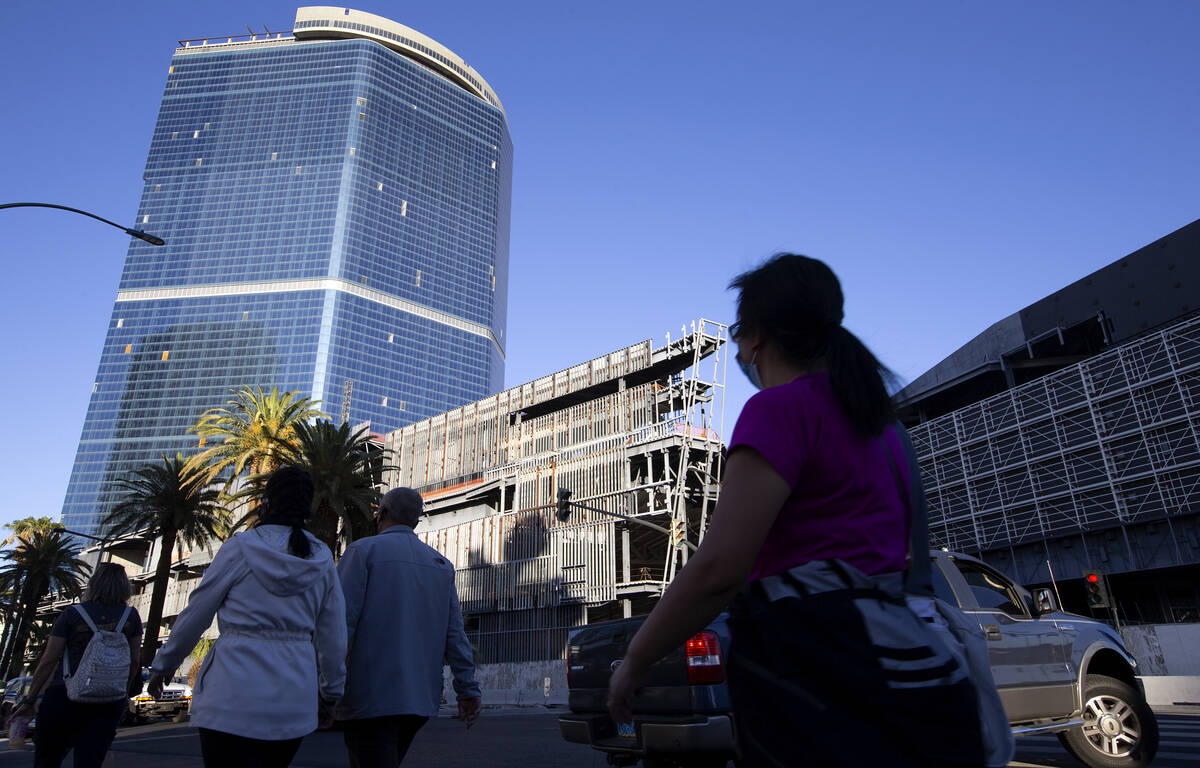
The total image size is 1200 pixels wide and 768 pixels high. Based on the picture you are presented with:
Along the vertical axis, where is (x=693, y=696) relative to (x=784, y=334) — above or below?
below

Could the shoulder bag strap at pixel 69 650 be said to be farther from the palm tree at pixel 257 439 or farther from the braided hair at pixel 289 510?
the palm tree at pixel 257 439

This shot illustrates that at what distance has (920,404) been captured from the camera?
52.9 meters

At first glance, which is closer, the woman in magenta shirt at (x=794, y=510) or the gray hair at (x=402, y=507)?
the woman in magenta shirt at (x=794, y=510)

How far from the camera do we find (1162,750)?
6586 mm

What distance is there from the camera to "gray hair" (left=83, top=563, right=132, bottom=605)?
5.77 meters

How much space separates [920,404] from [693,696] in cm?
5302

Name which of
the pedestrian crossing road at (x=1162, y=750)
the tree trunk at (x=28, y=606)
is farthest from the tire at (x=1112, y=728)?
the tree trunk at (x=28, y=606)

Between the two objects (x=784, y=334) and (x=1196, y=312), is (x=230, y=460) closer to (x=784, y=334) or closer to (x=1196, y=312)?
(x=784, y=334)

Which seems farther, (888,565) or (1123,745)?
(1123,745)

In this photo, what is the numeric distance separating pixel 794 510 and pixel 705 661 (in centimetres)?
392

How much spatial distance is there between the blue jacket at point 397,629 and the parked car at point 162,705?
19.7 metres

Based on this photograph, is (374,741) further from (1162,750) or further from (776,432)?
(1162,750)

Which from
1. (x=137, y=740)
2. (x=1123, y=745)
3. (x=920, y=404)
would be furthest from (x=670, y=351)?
(x=1123, y=745)

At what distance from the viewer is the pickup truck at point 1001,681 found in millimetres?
5062
